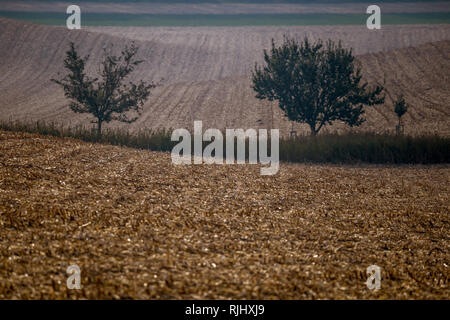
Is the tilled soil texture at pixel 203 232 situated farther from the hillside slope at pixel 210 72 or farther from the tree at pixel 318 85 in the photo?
the hillside slope at pixel 210 72

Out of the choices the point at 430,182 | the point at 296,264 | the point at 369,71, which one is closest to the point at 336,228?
the point at 296,264

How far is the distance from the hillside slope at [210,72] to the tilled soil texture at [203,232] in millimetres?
14742

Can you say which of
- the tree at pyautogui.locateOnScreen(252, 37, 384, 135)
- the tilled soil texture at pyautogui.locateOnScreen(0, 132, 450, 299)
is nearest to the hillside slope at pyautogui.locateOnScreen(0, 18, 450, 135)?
the tree at pyautogui.locateOnScreen(252, 37, 384, 135)

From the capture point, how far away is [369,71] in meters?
39.7

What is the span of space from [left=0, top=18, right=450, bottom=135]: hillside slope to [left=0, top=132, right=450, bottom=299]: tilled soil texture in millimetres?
14742

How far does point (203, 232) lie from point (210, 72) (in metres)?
52.2

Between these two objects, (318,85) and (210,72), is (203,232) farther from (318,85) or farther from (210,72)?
(210,72)

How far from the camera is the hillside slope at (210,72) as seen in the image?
1212 inches

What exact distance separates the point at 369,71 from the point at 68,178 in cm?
3604

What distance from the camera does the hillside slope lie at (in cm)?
3080

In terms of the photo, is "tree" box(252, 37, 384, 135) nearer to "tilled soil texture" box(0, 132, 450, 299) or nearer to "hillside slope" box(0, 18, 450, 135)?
"hillside slope" box(0, 18, 450, 135)

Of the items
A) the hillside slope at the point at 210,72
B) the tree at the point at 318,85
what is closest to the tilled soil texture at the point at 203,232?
the tree at the point at 318,85
